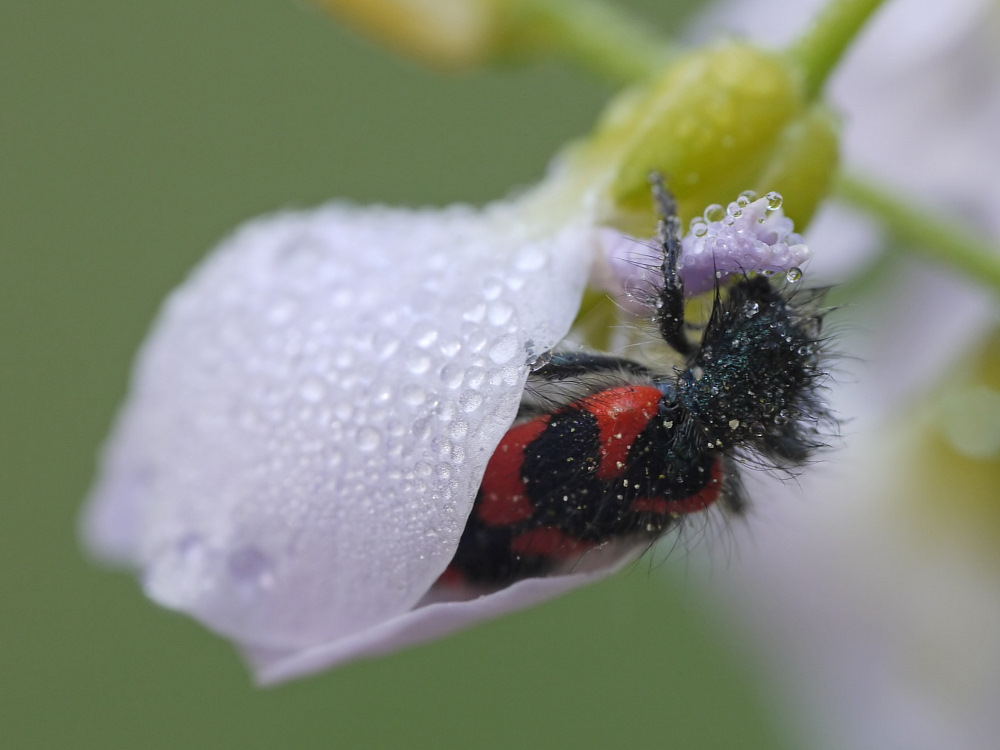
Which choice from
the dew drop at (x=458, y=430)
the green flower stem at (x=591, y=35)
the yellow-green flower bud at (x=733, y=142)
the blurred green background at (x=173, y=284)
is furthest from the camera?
the blurred green background at (x=173, y=284)

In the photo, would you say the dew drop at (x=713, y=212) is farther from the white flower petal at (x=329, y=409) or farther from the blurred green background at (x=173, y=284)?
the blurred green background at (x=173, y=284)

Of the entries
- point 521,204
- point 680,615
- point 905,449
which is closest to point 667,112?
point 521,204

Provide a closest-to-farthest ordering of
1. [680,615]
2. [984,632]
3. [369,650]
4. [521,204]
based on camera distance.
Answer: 1. [369,650]
2. [521,204]
3. [984,632]
4. [680,615]

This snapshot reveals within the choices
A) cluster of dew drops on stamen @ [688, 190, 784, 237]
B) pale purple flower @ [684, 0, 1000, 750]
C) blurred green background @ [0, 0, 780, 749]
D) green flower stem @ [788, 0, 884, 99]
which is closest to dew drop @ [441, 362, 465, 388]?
cluster of dew drops on stamen @ [688, 190, 784, 237]

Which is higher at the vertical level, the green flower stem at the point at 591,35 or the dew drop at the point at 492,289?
the green flower stem at the point at 591,35

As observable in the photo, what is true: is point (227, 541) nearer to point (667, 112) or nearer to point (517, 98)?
point (667, 112)

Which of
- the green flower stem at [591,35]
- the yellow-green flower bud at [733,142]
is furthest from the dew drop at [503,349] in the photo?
A: the green flower stem at [591,35]

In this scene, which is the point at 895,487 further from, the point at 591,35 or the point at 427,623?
the point at 427,623
